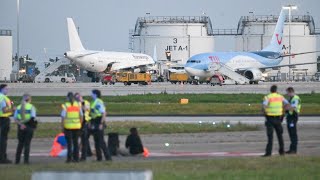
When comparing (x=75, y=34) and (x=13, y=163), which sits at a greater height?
(x=75, y=34)

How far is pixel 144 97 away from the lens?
57156 millimetres

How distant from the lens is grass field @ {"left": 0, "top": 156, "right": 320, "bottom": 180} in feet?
60.1

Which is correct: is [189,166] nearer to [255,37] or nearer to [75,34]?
[75,34]

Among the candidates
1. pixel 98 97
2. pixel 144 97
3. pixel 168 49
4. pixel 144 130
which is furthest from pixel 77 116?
pixel 168 49

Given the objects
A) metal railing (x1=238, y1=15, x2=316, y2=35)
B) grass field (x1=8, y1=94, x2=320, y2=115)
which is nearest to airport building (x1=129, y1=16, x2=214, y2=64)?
metal railing (x1=238, y1=15, x2=316, y2=35)

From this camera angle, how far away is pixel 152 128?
32.4 meters

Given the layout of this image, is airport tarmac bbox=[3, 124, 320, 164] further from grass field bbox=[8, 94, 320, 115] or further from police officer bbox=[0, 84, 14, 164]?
grass field bbox=[8, 94, 320, 115]

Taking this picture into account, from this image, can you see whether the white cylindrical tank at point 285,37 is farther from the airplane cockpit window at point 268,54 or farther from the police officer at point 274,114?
the police officer at point 274,114

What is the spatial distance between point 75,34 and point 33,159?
9798 cm

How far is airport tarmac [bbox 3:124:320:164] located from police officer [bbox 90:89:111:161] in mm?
550

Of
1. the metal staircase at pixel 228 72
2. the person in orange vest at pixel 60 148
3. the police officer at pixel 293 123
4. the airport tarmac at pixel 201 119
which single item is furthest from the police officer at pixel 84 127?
the metal staircase at pixel 228 72

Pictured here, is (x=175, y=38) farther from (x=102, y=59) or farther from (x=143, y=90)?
(x=143, y=90)

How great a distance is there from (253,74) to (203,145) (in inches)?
3051

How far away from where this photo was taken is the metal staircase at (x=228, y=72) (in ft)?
330
